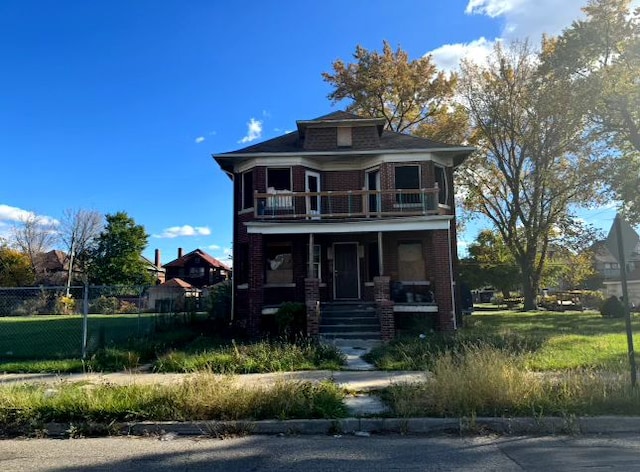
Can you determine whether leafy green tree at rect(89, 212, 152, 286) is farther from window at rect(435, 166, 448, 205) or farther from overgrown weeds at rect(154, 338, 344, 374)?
overgrown weeds at rect(154, 338, 344, 374)

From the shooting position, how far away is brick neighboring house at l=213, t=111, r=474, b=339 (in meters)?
18.2

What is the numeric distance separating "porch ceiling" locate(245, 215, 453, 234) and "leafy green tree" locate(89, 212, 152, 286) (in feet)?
132

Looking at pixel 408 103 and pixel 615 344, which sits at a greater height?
pixel 408 103

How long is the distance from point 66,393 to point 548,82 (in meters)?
27.8

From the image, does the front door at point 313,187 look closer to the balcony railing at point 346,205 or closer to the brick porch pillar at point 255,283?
the balcony railing at point 346,205

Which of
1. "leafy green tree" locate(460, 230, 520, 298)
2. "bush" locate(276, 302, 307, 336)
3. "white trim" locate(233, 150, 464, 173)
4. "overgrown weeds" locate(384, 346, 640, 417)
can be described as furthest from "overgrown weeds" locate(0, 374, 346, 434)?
"leafy green tree" locate(460, 230, 520, 298)

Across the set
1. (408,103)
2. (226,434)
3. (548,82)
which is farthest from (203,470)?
(408,103)

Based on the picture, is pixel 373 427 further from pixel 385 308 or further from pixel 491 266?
pixel 491 266

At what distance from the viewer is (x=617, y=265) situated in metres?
46.2

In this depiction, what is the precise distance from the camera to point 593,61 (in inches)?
1050

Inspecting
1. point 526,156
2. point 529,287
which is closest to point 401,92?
point 526,156

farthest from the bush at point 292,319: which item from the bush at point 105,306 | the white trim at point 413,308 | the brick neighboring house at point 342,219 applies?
the bush at point 105,306

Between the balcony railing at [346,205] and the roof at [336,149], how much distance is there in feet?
5.99

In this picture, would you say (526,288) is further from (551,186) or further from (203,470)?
(203,470)
